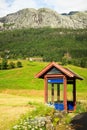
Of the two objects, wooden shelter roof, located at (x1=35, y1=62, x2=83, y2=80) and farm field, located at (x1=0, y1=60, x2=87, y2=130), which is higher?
wooden shelter roof, located at (x1=35, y1=62, x2=83, y2=80)

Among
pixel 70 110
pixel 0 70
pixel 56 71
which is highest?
pixel 56 71

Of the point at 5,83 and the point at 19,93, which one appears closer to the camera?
the point at 19,93

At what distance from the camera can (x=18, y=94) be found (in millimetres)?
73250

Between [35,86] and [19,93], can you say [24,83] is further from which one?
[19,93]

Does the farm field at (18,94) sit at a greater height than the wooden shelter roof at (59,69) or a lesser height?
lesser

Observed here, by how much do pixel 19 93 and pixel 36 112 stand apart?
51.5 meters

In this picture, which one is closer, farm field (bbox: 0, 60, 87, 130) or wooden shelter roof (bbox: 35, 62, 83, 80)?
farm field (bbox: 0, 60, 87, 130)

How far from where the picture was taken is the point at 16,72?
138m

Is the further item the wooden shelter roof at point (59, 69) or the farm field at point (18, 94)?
the wooden shelter roof at point (59, 69)

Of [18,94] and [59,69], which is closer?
[59,69]

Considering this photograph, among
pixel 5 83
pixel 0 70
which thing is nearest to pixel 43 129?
pixel 5 83

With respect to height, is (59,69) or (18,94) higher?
(59,69)

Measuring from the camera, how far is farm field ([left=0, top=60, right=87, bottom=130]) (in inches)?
921

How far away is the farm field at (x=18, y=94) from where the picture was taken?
23.4 metres
